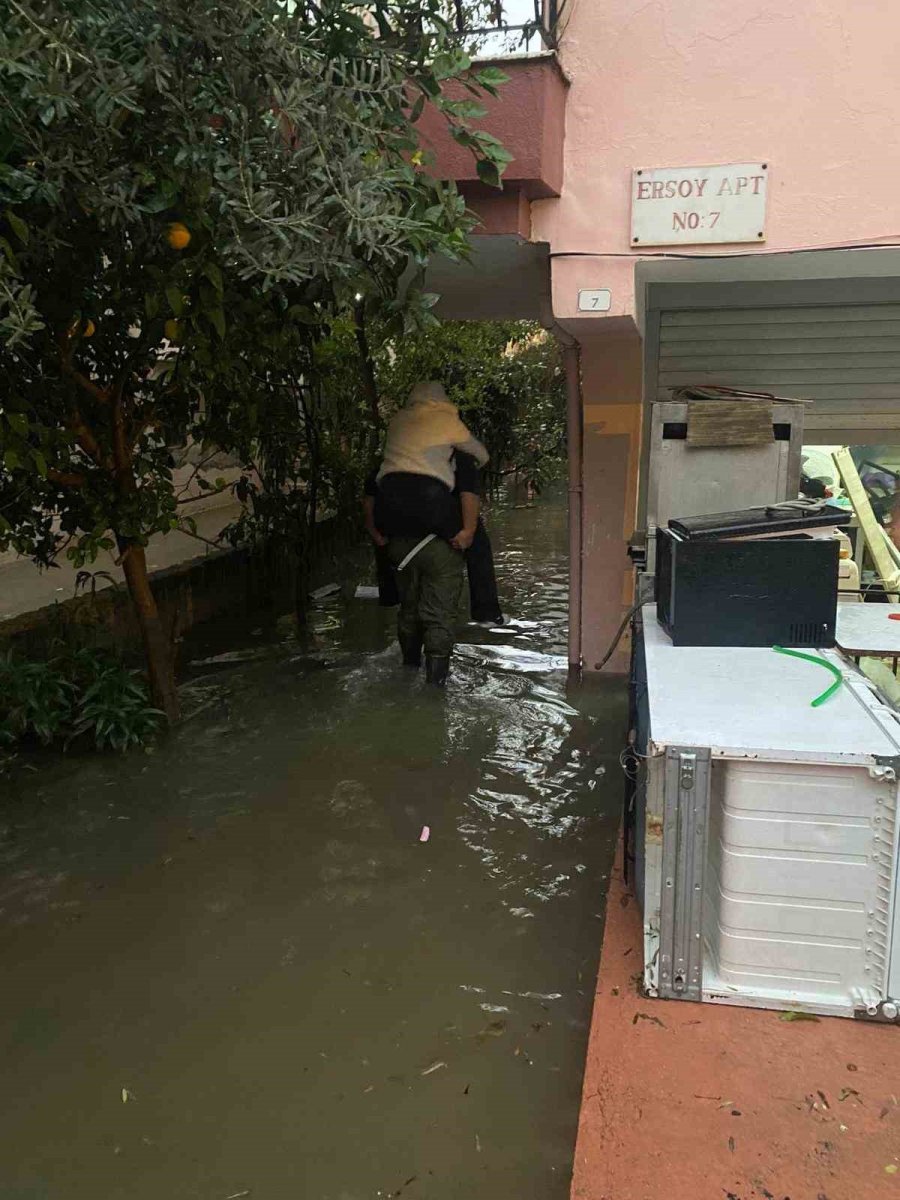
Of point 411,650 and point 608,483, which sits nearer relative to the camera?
point 608,483

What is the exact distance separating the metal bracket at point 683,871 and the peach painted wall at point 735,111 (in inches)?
109

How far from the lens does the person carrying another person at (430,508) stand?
18.3 ft

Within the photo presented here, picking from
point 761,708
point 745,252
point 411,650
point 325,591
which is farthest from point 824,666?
point 325,591

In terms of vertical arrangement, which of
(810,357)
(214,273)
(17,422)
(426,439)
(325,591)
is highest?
(214,273)

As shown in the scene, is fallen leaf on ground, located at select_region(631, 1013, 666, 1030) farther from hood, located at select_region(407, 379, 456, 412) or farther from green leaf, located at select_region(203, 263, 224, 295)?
hood, located at select_region(407, 379, 456, 412)

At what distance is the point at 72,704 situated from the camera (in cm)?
492

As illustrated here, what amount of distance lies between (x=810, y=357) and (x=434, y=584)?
2.67 m

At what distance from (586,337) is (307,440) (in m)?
2.83

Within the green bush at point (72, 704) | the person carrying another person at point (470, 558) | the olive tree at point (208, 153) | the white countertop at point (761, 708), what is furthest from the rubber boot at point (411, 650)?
the white countertop at point (761, 708)

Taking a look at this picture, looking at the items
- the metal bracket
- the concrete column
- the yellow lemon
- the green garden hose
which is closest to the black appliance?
the green garden hose

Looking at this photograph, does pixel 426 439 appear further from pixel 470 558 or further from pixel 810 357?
pixel 810 357

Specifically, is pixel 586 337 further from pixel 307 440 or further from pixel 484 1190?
pixel 484 1190

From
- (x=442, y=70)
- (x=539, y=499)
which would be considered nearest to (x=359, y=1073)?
(x=442, y=70)

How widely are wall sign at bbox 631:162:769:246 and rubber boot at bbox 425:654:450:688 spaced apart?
2692 millimetres
